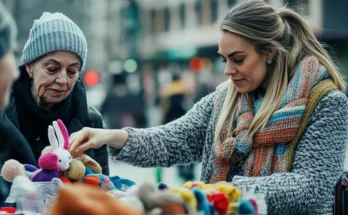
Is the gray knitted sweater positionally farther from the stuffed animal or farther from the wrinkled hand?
the stuffed animal

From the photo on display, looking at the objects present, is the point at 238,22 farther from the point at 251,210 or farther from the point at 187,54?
the point at 187,54

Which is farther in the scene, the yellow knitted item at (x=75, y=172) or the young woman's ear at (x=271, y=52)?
Result: the young woman's ear at (x=271, y=52)

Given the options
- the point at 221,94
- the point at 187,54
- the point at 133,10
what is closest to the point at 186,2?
the point at 187,54

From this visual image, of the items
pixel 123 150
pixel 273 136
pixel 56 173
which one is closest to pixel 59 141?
pixel 56 173

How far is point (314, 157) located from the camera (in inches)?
137

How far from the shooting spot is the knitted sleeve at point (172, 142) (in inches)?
151

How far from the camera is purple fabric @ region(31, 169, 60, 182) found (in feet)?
11.0

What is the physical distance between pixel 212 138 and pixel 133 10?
39262mm

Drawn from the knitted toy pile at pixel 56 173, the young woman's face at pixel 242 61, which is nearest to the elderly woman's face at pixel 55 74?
the knitted toy pile at pixel 56 173

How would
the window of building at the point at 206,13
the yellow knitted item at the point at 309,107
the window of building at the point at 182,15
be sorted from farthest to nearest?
the window of building at the point at 182,15, the window of building at the point at 206,13, the yellow knitted item at the point at 309,107

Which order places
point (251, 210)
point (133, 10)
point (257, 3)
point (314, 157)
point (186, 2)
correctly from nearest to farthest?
point (251, 210) < point (314, 157) < point (257, 3) < point (133, 10) < point (186, 2)

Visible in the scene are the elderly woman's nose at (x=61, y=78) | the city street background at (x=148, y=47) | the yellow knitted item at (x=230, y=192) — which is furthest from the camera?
the city street background at (x=148, y=47)

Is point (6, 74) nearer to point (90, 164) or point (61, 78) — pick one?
point (90, 164)

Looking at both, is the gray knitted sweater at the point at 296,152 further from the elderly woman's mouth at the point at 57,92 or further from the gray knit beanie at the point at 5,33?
the gray knit beanie at the point at 5,33
